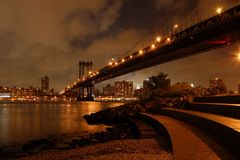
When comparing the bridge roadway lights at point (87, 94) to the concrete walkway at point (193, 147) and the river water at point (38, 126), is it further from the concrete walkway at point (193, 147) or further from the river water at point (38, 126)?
the concrete walkway at point (193, 147)

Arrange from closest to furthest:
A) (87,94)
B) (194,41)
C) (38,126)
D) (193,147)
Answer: (193,147) < (38,126) < (194,41) < (87,94)

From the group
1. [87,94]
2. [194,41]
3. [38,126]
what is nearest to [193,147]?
[38,126]

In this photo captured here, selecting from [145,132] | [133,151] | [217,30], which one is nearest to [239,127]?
[133,151]

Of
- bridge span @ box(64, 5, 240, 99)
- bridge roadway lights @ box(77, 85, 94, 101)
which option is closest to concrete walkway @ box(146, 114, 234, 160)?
bridge span @ box(64, 5, 240, 99)

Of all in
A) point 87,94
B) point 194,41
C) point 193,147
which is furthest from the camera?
point 87,94

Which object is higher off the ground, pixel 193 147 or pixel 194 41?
pixel 194 41

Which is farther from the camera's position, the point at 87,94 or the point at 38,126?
the point at 87,94

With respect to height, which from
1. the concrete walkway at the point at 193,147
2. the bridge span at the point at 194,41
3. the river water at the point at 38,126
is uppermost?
the bridge span at the point at 194,41

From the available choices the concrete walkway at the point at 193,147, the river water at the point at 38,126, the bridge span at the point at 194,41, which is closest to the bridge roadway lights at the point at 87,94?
the bridge span at the point at 194,41

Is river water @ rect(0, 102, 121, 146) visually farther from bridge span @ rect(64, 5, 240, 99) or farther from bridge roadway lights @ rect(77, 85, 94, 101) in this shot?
bridge roadway lights @ rect(77, 85, 94, 101)

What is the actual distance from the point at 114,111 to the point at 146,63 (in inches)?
766

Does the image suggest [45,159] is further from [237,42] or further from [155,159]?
[237,42]

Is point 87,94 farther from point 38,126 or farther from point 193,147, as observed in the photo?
point 193,147

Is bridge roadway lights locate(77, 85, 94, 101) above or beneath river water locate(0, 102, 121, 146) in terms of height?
above
